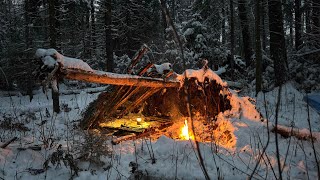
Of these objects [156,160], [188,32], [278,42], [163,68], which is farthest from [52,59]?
[188,32]

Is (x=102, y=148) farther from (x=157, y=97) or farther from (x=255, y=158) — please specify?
(x=157, y=97)

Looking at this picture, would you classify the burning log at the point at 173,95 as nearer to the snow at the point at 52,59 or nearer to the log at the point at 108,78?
the log at the point at 108,78

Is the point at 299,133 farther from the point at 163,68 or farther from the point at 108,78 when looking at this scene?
the point at 108,78

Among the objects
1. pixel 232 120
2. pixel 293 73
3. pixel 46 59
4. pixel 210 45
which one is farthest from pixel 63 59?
pixel 210 45

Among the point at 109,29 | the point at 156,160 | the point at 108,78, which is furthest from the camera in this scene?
the point at 109,29

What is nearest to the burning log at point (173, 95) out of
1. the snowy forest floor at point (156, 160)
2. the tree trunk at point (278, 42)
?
the snowy forest floor at point (156, 160)

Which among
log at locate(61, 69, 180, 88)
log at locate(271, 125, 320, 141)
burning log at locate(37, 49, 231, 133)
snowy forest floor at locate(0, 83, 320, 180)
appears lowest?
snowy forest floor at locate(0, 83, 320, 180)

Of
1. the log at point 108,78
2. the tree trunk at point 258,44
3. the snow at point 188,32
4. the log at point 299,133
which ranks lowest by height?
the log at point 299,133

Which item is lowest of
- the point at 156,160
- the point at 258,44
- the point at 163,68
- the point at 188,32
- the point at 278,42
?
the point at 156,160

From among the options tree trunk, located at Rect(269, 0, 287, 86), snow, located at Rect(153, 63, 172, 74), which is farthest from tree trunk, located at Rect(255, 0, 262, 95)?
snow, located at Rect(153, 63, 172, 74)

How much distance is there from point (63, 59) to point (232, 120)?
365 centimetres

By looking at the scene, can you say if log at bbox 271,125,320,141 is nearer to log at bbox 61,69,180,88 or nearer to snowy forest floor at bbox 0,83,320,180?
snowy forest floor at bbox 0,83,320,180

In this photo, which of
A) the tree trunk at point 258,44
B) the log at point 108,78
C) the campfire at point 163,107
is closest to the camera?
the log at point 108,78

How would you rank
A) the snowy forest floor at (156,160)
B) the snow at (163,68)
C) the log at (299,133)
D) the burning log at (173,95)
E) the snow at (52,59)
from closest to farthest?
the snowy forest floor at (156,160)
the snow at (52,59)
the log at (299,133)
the burning log at (173,95)
the snow at (163,68)
